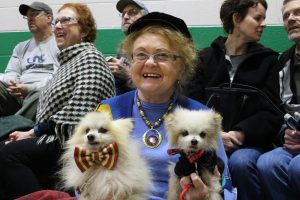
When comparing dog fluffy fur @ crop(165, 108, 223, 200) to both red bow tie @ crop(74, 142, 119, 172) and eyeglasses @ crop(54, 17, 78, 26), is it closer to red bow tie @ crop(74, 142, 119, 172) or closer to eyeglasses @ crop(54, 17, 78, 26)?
red bow tie @ crop(74, 142, 119, 172)

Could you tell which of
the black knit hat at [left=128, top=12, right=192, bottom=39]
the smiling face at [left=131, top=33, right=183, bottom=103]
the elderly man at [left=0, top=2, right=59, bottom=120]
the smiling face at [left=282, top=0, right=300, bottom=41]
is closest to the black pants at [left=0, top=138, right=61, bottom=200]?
the elderly man at [left=0, top=2, right=59, bottom=120]

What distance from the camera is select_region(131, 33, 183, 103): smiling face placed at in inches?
69.6

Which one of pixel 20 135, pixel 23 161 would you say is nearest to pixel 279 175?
pixel 23 161

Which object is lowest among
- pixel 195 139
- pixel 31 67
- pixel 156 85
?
pixel 31 67

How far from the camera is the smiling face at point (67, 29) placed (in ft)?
9.52

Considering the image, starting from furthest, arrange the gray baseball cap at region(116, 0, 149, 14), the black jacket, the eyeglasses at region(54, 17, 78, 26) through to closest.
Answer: the gray baseball cap at region(116, 0, 149, 14)
the eyeglasses at region(54, 17, 78, 26)
the black jacket

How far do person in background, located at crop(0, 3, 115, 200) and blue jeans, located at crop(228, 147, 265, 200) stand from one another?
2.63 feet

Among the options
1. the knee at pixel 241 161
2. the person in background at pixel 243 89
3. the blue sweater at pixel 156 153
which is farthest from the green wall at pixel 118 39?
the blue sweater at pixel 156 153

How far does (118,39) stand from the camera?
12.3 feet

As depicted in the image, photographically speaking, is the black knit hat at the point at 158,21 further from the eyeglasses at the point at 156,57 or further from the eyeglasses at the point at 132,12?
the eyeglasses at the point at 132,12

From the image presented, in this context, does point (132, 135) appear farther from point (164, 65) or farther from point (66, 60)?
point (66, 60)

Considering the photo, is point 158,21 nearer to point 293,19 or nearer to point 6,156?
point 293,19

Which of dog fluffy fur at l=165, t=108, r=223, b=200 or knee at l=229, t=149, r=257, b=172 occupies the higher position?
dog fluffy fur at l=165, t=108, r=223, b=200

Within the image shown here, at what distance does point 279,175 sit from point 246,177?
17 cm
